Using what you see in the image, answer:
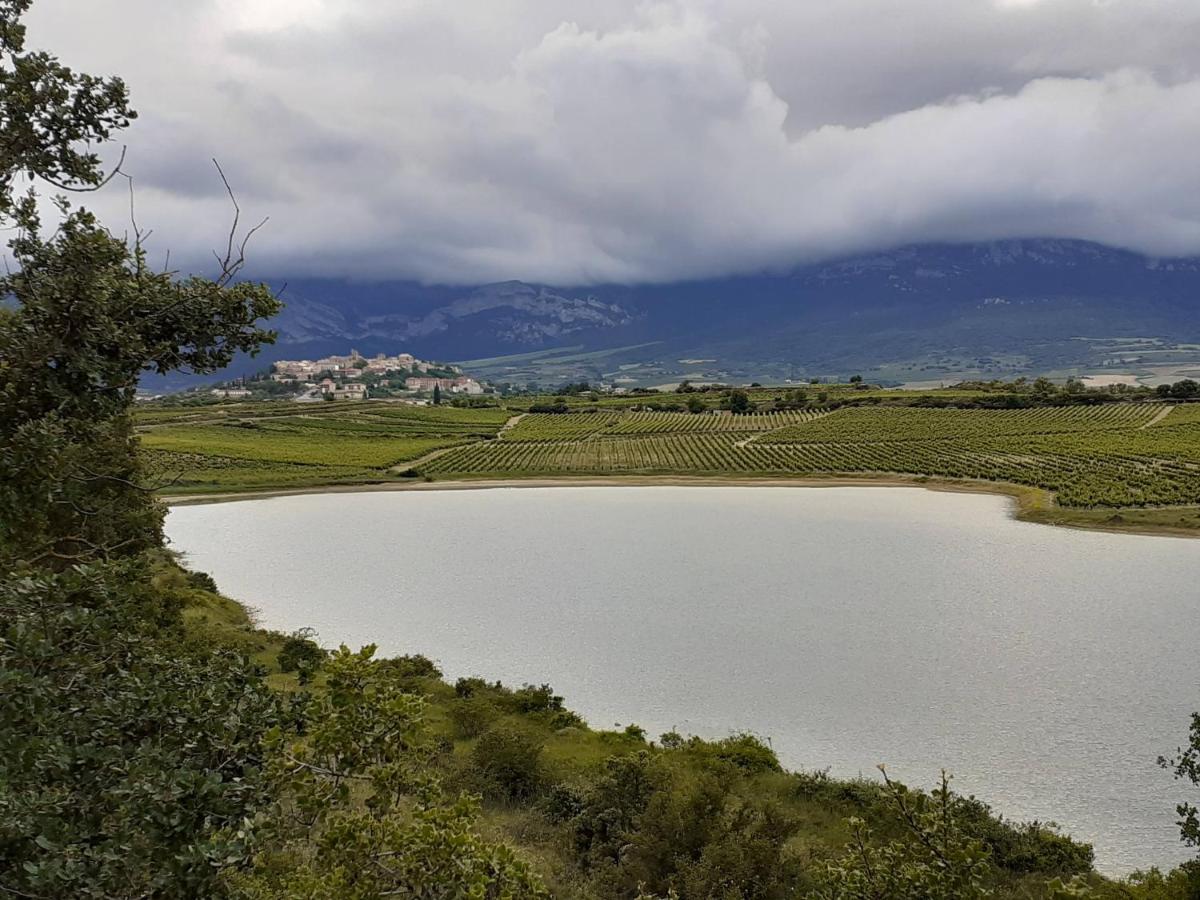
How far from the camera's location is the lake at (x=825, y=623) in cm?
1842

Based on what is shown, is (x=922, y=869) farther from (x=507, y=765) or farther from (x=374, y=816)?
(x=507, y=765)

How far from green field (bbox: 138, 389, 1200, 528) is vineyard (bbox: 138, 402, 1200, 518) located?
196 millimetres

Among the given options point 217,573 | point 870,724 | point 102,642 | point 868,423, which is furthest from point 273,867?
point 868,423

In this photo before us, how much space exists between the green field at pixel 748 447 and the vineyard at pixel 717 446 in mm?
196

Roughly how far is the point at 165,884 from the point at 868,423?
101m

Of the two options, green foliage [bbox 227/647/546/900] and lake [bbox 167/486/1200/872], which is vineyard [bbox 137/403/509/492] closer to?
lake [bbox 167/486/1200/872]

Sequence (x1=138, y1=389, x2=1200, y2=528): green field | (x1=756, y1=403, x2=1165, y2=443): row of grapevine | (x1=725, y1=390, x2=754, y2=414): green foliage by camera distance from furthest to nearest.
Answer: (x1=725, y1=390, x2=754, y2=414): green foliage → (x1=756, y1=403, x2=1165, y2=443): row of grapevine → (x1=138, y1=389, x2=1200, y2=528): green field

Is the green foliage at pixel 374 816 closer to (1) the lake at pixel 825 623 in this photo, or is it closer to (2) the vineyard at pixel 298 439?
(1) the lake at pixel 825 623

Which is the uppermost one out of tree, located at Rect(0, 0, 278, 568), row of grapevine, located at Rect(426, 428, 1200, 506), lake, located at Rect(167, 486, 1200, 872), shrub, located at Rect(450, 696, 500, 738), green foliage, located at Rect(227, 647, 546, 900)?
tree, located at Rect(0, 0, 278, 568)

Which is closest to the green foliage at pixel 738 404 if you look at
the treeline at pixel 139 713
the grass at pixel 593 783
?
the grass at pixel 593 783

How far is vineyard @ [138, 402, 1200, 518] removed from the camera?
2564 inches

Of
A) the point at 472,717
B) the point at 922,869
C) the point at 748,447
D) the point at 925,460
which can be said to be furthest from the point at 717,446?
the point at 922,869

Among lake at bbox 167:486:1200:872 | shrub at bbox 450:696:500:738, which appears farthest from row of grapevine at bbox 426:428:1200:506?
shrub at bbox 450:696:500:738

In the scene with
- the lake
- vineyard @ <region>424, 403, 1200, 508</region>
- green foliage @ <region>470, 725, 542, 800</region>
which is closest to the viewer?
green foliage @ <region>470, 725, 542, 800</region>
